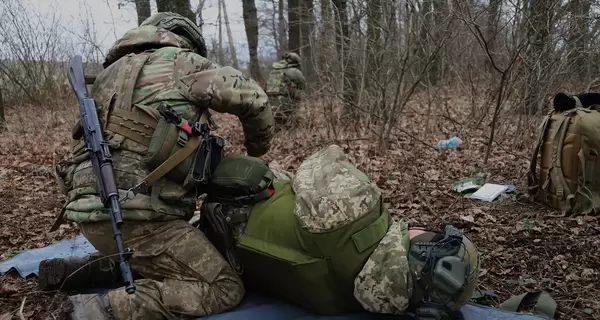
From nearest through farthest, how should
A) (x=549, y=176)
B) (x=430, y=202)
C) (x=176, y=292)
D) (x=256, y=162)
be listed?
(x=176, y=292), (x=256, y=162), (x=549, y=176), (x=430, y=202)

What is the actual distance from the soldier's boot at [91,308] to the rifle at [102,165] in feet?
0.62

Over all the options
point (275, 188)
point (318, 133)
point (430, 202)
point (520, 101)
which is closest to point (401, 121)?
point (318, 133)

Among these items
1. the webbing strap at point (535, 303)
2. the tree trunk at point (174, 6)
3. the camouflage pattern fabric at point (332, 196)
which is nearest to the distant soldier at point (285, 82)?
the tree trunk at point (174, 6)

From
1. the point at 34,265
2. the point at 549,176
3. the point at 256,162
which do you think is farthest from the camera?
the point at 549,176

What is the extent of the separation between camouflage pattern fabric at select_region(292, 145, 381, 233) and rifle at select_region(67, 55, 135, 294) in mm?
828

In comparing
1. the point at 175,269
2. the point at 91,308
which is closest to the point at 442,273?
the point at 175,269

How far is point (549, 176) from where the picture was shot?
4.12m

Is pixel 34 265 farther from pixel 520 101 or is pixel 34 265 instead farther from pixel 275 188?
pixel 520 101

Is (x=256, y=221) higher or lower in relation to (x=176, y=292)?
higher

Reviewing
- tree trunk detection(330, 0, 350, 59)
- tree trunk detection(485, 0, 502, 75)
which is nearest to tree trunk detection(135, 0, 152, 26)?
tree trunk detection(330, 0, 350, 59)

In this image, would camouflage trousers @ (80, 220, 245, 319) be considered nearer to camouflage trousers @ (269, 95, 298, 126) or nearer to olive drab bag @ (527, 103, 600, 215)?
olive drab bag @ (527, 103, 600, 215)

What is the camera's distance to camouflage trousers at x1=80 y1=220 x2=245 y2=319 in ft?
8.64

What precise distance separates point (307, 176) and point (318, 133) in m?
4.46

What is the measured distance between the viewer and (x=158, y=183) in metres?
2.68
